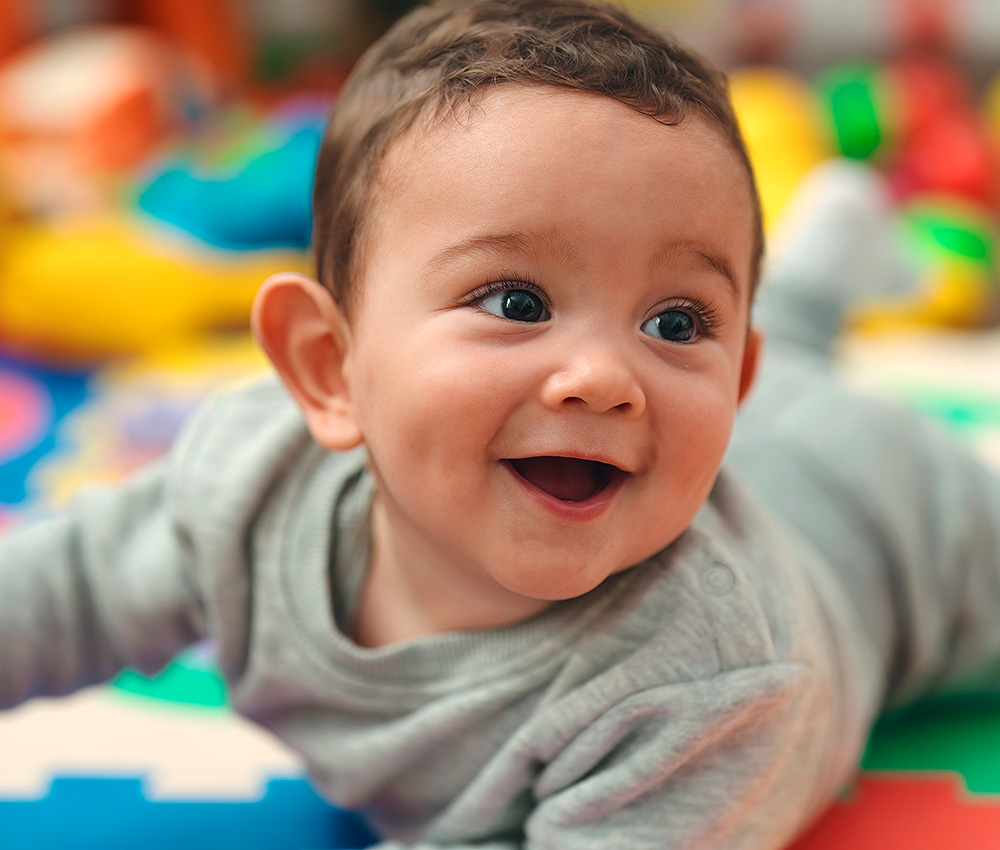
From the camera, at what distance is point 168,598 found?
0.72 meters

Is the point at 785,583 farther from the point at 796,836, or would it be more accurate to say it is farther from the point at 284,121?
the point at 284,121

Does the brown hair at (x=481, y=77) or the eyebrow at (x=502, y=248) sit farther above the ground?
the brown hair at (x=481, y=77)

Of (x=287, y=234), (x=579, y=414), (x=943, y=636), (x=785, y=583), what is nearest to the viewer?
(x=579, y=414)

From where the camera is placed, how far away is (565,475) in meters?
0.56

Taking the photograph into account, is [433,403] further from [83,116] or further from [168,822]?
[83,116]

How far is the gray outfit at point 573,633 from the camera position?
1.93 feet

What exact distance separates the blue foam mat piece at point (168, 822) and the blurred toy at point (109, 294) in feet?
2.54

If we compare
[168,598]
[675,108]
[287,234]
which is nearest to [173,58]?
[287,234]

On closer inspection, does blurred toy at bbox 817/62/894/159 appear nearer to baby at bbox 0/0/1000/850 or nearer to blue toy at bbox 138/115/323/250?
blue toy at bbox 138/115/323/250

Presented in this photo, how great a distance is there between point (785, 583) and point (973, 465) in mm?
317

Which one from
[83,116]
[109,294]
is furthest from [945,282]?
[83,116]

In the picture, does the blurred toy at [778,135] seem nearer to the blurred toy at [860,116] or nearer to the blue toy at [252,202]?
the blurred toy at [860,116]

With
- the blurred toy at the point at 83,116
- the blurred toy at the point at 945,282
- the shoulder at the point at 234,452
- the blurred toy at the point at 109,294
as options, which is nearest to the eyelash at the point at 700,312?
the shoulder at the point at 234,452

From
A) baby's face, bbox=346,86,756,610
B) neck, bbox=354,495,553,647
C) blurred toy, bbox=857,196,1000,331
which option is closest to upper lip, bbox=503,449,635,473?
baby's face, bbox=346,86,756,610
